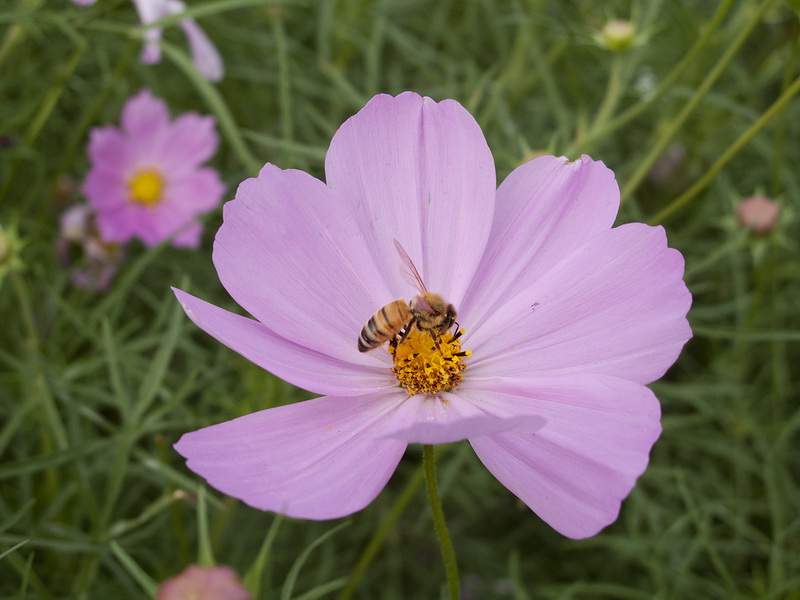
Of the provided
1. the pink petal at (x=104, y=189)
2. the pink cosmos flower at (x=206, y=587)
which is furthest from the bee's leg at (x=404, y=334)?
the pink petal at (x=104, y=189)

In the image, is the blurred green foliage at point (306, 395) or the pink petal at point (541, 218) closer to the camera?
the pink petal at point (541, 218)

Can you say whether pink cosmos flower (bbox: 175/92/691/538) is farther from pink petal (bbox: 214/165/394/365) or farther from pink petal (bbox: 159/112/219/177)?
pink petal (bbox: 159/112/219/177)

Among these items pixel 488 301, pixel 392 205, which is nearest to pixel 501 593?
pixel 488 301

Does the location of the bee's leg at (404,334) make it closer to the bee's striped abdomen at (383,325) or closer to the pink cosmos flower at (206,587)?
the bee's striped abdomen at (383,325)

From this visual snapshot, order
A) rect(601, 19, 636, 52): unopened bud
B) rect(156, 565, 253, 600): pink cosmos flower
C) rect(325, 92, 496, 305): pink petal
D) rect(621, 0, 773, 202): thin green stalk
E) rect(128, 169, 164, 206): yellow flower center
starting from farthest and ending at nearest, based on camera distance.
Answer: rect(128, 169, 164, 206): yellow flower center → rect(601, 19, 636, 52): unopened bud → rect(621, 0, 773, 202): thin green stalk → rect(325, 92, 496, 305): pink petal → rect(156, 565, 253, 600): pink cosmos flower

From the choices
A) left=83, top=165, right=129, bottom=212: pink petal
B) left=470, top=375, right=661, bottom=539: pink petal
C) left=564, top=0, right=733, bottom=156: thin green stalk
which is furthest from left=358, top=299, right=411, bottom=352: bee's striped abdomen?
left=83, top=165, right=129, bottom=212: pink petal

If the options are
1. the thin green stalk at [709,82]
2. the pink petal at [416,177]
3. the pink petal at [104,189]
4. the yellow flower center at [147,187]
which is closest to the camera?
the pink petal at [416,177]

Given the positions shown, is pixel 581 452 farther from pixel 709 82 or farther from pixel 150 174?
pixel 150 174
